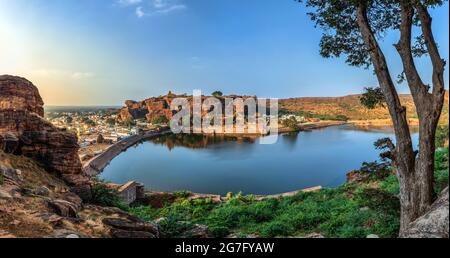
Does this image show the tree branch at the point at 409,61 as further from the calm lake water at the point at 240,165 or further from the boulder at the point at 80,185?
the calm lake water at the point at 240,165

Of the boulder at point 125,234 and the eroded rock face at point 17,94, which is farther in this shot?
the eroded rock face at point 17,94

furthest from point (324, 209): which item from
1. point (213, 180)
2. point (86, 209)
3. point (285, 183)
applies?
point (213, 180)

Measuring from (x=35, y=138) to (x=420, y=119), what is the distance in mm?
8815

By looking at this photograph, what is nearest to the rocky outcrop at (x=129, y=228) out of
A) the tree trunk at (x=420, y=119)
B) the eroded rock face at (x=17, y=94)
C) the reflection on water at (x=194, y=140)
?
the tree trunk at (x=420, y=119)

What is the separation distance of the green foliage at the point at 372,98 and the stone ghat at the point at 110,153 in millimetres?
16472

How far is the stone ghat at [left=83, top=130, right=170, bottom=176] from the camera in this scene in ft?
89.8

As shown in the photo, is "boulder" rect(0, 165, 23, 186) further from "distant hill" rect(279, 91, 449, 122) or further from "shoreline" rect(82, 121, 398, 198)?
"distant hill" rect(279, 91, 449, 122)

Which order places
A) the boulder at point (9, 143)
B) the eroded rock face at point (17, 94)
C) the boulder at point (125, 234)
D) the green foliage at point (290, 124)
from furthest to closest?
1. the green foliage at point (290, 124)
2. the eroded rock face at point (17, 94)
3. the boulder at point (9, 143)
4. the boulder at point (125, 234)

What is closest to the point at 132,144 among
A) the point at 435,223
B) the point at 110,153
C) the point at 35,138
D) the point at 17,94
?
the point at 110,153

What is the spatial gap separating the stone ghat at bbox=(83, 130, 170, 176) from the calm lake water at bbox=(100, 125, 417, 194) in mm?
836

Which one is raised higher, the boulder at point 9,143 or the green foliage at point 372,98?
the green foliage at point 372,98

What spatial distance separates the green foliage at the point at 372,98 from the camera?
4.83 m

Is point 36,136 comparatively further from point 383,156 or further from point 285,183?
point 285,183

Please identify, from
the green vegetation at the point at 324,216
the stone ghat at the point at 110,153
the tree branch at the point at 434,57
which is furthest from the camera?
the stone ghat at the point at 110,153
